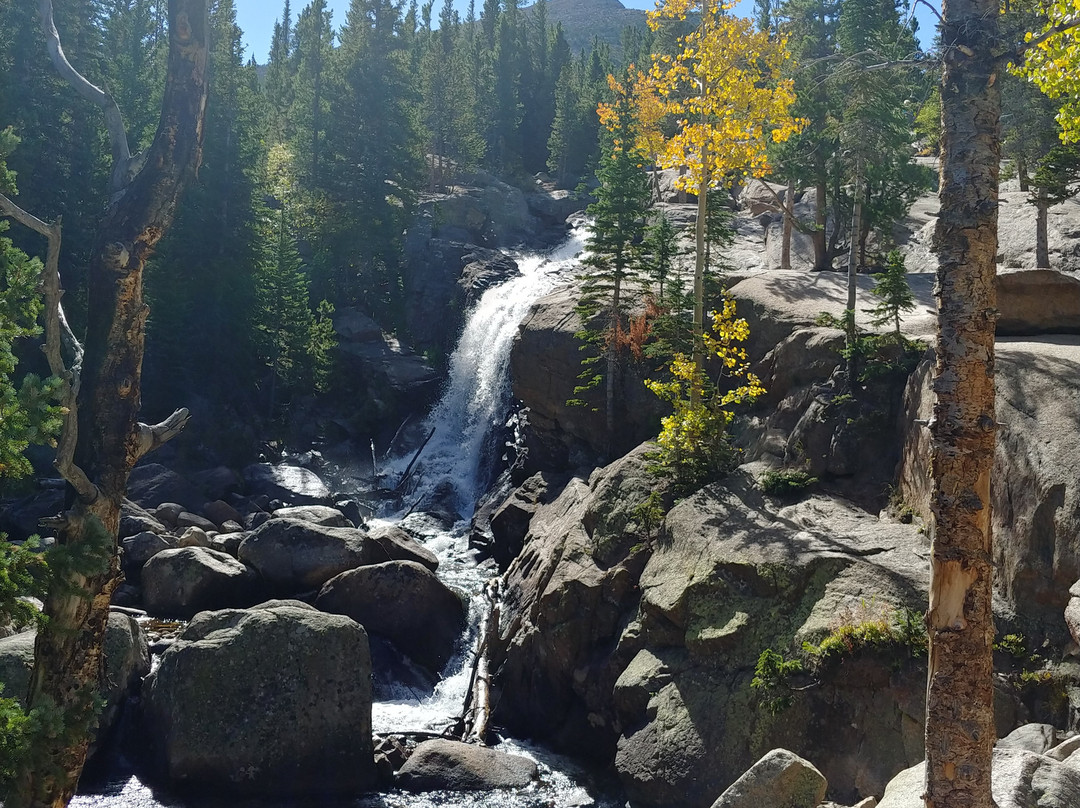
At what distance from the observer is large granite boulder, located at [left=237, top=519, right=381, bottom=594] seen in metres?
20.5

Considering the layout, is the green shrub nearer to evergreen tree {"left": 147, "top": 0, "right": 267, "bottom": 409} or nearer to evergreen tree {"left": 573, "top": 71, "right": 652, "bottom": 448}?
evergreen tree {"left": 573, "top": 71, "right": 652, "bottom": 448}

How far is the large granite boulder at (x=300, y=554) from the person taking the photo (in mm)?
20469

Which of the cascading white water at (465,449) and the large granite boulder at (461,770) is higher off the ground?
the cascading white water at (465,449)

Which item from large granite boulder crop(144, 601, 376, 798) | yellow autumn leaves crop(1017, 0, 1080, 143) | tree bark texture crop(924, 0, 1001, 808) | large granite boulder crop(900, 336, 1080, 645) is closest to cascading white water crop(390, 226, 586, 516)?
large granite boulder crop(144, 601, 376, 798)

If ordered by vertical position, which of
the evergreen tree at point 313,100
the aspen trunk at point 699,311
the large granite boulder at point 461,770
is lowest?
the large granite boulder at point 461,770

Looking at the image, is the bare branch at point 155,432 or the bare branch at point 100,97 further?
the bare branch at point 155,432

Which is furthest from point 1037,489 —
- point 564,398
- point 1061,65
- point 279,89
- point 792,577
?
point 279,89

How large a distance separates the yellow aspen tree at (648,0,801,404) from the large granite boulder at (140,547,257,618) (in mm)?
10848

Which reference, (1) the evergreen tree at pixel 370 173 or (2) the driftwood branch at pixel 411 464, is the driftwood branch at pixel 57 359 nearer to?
(2) the driftwood branch at pixel 411 464

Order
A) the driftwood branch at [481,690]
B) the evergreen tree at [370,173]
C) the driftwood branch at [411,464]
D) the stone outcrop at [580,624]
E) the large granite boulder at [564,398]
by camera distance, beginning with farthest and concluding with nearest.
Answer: the evergreen tree at [370,173], the driftwood branch at [411,464], the large granite boulder at [564,398], the driftwood branch at [481,690], the stone outcrop at [580,624]

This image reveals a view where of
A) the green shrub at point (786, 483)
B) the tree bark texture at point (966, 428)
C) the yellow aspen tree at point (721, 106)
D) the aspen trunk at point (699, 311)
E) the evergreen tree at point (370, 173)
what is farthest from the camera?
the evergreen tree at point (370, 173)

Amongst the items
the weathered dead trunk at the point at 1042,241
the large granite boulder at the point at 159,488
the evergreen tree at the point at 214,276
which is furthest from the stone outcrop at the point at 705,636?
the evergreen tree at the point at 214,276

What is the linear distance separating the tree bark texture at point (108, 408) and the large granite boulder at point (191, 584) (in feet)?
→ 42.7

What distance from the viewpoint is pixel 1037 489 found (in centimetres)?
1173
